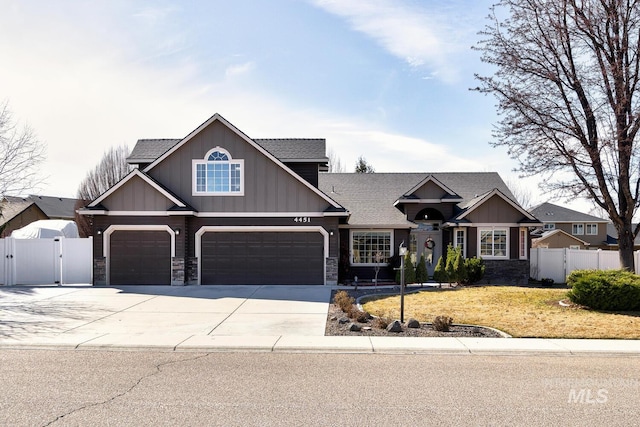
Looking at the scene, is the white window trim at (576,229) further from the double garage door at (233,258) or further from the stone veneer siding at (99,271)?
the stone veneer siding at (99,271)

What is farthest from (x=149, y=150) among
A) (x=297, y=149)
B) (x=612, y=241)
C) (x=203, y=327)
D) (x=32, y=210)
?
(x=612, y=241)

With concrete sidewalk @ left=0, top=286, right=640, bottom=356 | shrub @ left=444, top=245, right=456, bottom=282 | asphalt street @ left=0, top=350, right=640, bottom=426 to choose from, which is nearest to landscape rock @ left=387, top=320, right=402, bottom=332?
concrete sidewalk @ left=0, top=286, right=640, bottom=356

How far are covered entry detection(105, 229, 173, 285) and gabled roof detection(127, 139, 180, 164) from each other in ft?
15.6

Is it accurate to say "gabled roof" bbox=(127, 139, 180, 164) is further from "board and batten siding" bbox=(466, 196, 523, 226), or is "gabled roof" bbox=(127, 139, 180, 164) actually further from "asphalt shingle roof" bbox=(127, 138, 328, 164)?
"board and batten siding" bbox=(466, 196, 523, 226)

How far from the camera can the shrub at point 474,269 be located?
792 inches

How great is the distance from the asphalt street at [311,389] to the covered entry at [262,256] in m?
10.7

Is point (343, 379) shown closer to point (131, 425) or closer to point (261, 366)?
point (261, 366)

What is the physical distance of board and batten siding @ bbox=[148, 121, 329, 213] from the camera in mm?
19375

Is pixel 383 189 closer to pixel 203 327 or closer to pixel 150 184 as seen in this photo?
pixel 150 184

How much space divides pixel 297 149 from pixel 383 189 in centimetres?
550

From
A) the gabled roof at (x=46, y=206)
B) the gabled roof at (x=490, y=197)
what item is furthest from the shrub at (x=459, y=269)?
the gabled roof at (x=46, y=206)

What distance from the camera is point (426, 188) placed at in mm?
22938

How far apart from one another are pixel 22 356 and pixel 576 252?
22.6 m

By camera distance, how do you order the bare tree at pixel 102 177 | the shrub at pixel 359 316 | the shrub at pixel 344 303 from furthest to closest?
the bare tree at pixel 102 177 → the shrub at pixel 344 303 → the shrub at pixel 359 316
